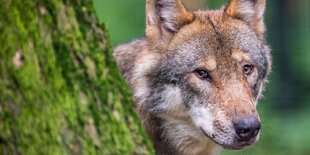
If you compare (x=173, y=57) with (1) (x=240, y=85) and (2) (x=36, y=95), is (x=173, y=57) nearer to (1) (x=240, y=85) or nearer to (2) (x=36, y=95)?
(1) (x=240, y=85)

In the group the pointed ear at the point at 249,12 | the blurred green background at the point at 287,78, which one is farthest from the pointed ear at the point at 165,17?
the blurred green background at the point at 287,78

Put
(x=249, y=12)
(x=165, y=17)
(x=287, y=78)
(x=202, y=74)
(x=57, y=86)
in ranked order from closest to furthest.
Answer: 1. (x=57, y=86)
2. (x=202, y=74)
3. (x=165, y=17)
4. (x=249, y=12)
5. (x=287, y=78)

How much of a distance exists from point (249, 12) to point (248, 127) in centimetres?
123

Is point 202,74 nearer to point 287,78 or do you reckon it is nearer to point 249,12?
point 249,12

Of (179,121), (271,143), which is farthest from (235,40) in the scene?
(271,143)

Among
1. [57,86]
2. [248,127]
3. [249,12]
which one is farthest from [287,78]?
[57,86]

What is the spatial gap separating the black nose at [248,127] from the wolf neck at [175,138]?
0.61 metres

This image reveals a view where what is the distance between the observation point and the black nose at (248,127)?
461 centimetres

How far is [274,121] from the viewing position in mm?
9320

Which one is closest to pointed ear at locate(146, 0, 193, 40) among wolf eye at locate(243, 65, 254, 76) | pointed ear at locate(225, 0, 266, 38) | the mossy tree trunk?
pointed ear at locate(225, 0, 266, 38)

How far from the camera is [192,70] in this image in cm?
511

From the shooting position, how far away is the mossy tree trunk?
9.64 ft

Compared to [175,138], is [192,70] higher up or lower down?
higher up

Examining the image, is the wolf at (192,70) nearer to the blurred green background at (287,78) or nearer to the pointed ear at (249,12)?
the pointed ear at (249,12)
